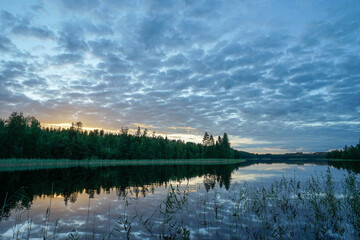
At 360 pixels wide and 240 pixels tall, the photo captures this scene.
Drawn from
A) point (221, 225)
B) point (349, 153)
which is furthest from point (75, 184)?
point (349, 153)

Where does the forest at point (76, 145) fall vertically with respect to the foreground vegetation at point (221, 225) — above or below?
above

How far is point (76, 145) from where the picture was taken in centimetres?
8219

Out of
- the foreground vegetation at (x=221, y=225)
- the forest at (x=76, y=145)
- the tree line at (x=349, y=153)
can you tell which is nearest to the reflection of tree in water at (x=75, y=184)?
the foreground vegetation at (x=221, y=225)

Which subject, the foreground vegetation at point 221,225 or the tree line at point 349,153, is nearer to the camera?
the foreground vegetation at point 221,225

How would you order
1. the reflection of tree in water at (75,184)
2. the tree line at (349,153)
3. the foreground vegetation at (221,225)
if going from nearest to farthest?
the foreground vegetation at (221,225) < the reflection of tree in water at (75,184) < the tree line at (349,153)

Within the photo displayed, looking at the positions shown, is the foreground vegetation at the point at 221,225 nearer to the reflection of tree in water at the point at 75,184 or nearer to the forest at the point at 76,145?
the reflection of tree in water at the point at 75,184

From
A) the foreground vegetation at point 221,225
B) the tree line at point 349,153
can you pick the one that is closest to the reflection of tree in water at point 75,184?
the foreground vegetation at point 221,225

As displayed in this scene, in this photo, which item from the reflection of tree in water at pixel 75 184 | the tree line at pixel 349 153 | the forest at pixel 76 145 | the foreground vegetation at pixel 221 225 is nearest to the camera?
the foreground vegetation at pixel 221 225

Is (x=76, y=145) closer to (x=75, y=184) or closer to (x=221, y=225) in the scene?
(x=75, y=184)

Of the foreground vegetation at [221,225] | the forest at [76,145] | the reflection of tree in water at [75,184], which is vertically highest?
the forest at [76,145]

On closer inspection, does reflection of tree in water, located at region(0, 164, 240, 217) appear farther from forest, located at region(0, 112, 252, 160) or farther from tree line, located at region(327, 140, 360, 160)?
tree line, located at region(327, 140, 360, 160)

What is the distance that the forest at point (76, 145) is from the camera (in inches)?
2628

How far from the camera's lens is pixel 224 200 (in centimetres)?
1579

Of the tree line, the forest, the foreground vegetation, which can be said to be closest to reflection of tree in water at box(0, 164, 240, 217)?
the foreground vegetation
